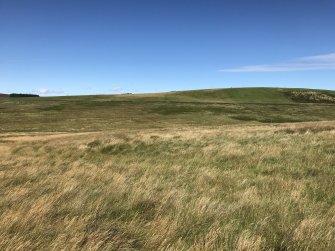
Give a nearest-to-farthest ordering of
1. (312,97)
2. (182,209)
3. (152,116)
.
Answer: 1. (182,209)
2. (152,116)
3. (312,97)

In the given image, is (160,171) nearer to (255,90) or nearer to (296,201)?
(296,201)

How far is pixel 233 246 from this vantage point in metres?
4.26

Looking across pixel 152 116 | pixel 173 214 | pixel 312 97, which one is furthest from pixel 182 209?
pixel 312 97

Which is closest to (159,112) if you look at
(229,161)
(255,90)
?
(255,90)

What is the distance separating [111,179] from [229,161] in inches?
208

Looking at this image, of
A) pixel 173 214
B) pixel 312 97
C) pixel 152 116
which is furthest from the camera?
pixel 312 97

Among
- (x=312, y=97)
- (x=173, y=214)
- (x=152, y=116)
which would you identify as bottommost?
(x=152, y=116)

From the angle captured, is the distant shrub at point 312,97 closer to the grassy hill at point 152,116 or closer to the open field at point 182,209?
the grassy hill at point 152,116

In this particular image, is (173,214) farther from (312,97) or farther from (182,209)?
(312,97)

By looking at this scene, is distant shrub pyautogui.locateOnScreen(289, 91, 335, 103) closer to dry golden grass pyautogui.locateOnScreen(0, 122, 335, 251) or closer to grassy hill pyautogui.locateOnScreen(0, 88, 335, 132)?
grassy hill pyautogui.locateOnScreen(0, 88, 335, 132)

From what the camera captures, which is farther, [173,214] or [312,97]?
[312,97]

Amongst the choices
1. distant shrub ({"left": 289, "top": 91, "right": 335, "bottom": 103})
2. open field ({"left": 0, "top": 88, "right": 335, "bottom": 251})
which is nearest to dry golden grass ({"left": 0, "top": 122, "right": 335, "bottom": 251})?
open field ({"left": 0, "top": 88, "right": 335, "bottom": 251})

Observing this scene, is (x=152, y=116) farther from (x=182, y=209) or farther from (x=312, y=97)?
(x=182, y=209)

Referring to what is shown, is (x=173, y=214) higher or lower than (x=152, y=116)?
higher
